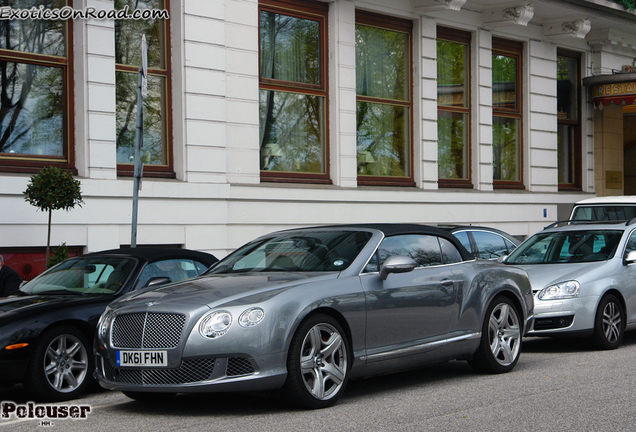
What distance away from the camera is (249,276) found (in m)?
7.21

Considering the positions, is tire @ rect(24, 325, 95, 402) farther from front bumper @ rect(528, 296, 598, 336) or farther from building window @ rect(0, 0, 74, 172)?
building window @ rect(0, 0, 74, 172)

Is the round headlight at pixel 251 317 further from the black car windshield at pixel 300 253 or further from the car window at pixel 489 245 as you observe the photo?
the car window at pixel 489 245

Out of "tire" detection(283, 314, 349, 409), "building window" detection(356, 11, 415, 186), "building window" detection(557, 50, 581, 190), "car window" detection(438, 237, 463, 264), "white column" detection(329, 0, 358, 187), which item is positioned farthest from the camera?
"building window" detection(557, 50, 581, 190)

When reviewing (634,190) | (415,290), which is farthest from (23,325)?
(634,190)

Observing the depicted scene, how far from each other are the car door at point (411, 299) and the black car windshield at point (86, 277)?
2756 mm

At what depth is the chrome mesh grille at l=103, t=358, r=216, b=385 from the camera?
244 inches

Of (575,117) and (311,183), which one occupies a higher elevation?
(575,117)

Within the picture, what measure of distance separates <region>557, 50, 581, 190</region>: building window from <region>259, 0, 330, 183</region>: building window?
8.82 meters

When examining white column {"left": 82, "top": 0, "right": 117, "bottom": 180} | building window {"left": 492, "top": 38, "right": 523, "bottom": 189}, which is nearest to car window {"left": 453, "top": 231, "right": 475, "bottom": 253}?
white column {"left": 82, "top": 0, "right": 117, "bottom": 180}

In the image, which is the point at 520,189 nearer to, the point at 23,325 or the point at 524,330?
the point at 524,330

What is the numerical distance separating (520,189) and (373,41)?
20.3 feet

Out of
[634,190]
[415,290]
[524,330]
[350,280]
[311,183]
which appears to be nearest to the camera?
[350,280]

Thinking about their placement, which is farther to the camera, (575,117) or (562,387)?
(575,117)

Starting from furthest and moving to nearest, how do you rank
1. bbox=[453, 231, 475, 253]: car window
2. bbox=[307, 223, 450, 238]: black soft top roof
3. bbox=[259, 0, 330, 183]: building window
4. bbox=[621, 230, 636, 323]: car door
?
bbox=[259, 0, 330, 183]: building window, bbox=[453, 231, 475, 253]: car window, bbox=[621, 230, 636, 323]: car door, bbox=[307, 223, 450, 238]: black soft top roof
